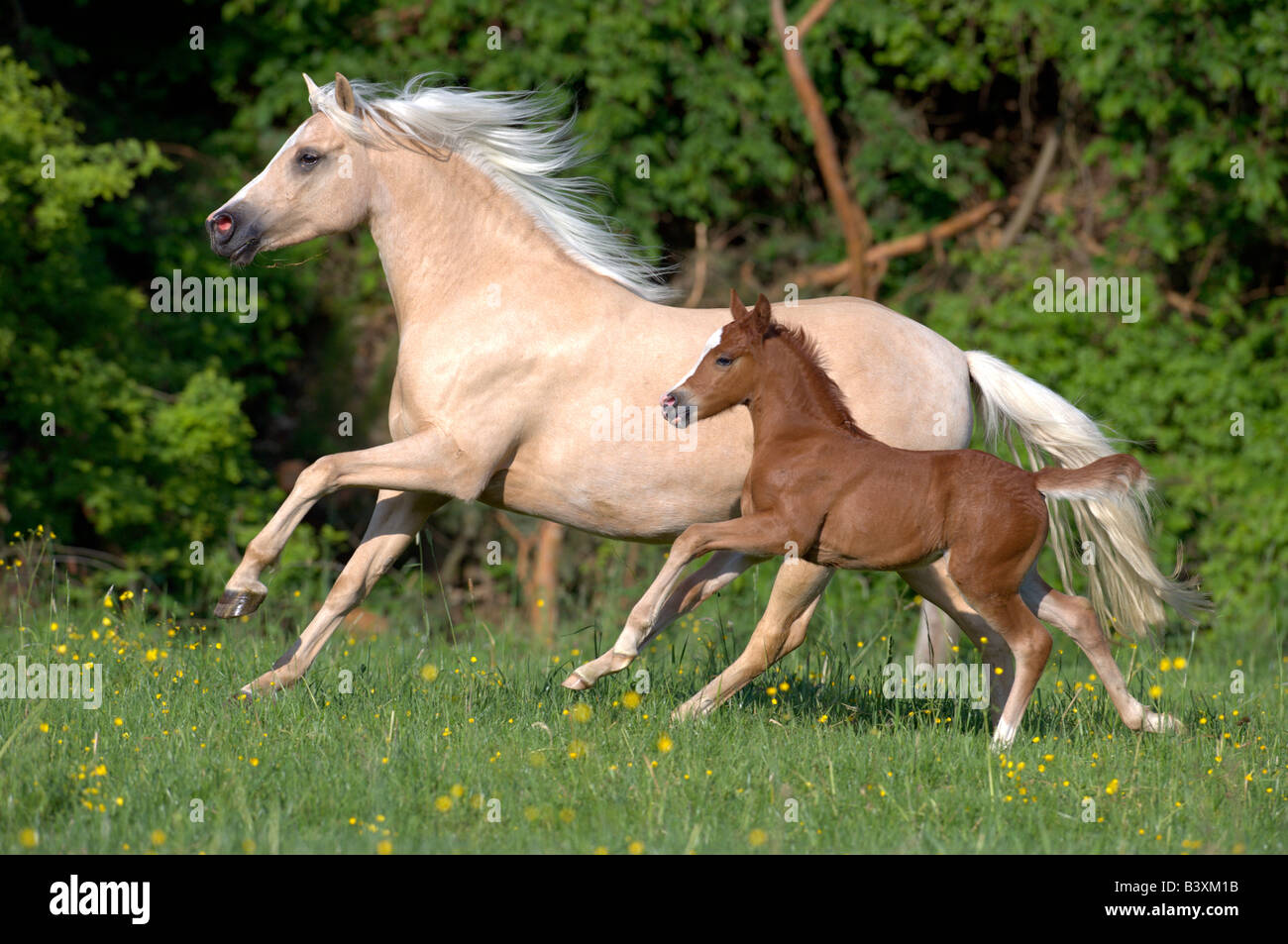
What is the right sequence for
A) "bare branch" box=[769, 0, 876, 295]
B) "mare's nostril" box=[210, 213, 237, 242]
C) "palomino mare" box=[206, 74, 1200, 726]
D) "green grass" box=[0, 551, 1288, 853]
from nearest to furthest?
1. "green grass" box=[0, 551, 1288, 853]
2. "palomino mare" box=[206, 74, 1200, 726]
3. "mare's nostril" box=[210, 213, 237, 242]
4. "bare branch" box=[769, 0, 876, 295]

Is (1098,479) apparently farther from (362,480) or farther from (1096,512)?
(362,480)

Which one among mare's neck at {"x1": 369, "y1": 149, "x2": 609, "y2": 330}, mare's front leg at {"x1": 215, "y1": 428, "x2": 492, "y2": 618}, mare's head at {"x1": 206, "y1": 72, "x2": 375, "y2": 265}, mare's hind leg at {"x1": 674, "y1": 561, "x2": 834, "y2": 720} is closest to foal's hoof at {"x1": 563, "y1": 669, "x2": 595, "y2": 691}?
mare's hind leg at {"x1": 674, "y1": 561, "x2": 834, "y2": 720}

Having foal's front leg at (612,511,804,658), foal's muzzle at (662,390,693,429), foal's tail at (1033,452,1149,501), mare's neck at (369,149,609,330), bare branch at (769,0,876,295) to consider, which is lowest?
foal's front leg at (612,511,804,658)

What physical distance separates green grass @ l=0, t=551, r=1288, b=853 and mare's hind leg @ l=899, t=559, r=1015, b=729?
0.52 feet

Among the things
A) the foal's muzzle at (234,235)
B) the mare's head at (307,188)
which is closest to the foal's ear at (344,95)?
the mare's head at (307,188)

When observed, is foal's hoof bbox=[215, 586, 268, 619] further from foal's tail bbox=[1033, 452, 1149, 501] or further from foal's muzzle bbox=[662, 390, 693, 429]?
foal's tail bbox=[1033, 452, 1149, 501]

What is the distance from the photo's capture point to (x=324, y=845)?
368 centimetres

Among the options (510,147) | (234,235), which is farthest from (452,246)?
(234,235)

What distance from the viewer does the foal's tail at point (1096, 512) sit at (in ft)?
18.7

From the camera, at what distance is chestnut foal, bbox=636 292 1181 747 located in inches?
182

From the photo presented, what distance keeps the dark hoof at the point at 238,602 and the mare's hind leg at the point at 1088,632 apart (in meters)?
2.83

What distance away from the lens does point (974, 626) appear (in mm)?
5664

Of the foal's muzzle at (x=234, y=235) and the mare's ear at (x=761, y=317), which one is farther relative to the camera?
the foal's muzzle at (x=234, y=235)

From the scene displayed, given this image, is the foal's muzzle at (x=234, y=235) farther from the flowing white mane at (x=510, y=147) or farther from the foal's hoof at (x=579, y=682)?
the foal's hoof at (x=579, y=682)
